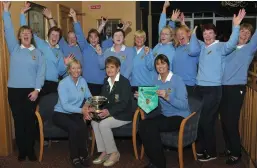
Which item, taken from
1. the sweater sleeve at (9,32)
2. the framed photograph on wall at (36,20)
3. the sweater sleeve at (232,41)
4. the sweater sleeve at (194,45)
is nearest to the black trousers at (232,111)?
the sweater sleeve at (232,41)

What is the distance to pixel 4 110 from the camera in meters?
3.67

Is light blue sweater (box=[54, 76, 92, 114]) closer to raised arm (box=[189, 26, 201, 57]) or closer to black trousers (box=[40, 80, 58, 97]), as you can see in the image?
black trousers (box=[40, 80, 58, 97])

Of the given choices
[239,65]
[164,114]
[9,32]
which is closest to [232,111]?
[239,65]

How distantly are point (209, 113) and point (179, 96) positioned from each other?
449mm

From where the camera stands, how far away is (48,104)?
374 cm

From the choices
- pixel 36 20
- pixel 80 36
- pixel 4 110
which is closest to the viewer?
pixel 4 110

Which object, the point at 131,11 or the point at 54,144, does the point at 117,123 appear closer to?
the point at 54,144

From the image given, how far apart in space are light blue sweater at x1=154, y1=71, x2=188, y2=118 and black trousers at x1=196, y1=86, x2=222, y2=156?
0.75 feet

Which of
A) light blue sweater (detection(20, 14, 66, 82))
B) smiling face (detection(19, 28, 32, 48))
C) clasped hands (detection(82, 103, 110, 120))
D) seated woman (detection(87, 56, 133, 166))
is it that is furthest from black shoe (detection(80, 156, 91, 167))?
smiling face (detection(19, 28, 32, 48))

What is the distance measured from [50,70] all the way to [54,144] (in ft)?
3.63

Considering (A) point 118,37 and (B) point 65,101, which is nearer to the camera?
(B) point 65,101

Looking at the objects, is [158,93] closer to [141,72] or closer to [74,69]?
[141,72]

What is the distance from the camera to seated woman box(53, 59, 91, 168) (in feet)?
11.0

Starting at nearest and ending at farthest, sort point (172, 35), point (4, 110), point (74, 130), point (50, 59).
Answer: point (74, 130) → point (4, 110) → point (50, 59) → point (172, 35)
